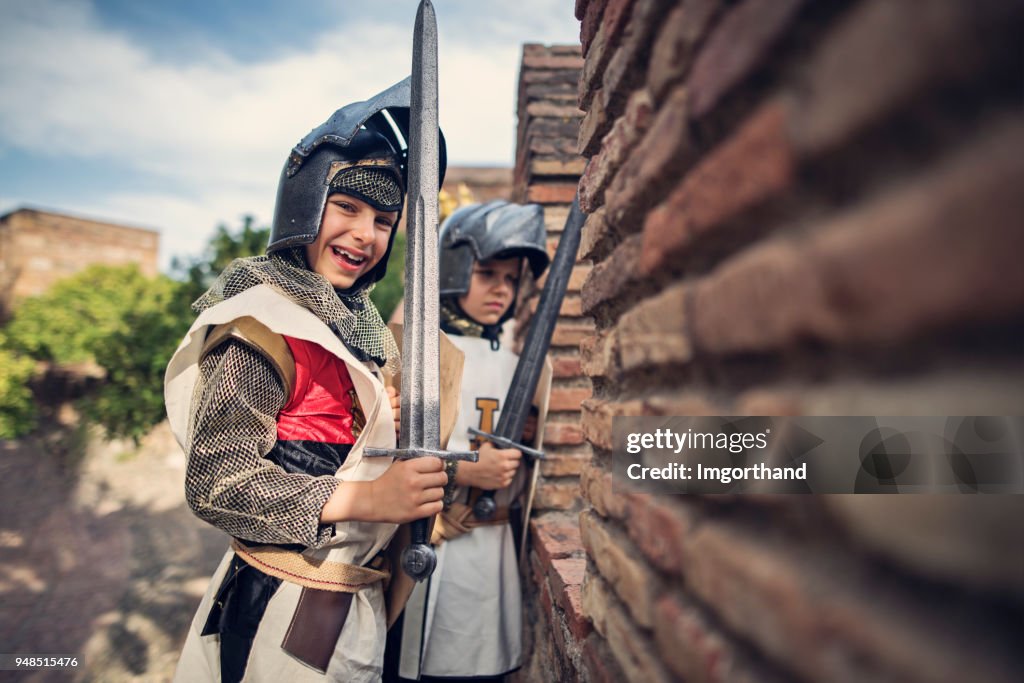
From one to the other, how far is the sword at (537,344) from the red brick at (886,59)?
1.43 m

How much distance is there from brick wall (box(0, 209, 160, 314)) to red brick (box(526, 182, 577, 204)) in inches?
430

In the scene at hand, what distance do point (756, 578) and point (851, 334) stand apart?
0.78 feet

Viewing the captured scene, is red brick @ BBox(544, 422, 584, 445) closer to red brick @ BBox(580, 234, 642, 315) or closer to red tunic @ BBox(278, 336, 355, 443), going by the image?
red tunic @ BBox(278, 336, 355, 443)

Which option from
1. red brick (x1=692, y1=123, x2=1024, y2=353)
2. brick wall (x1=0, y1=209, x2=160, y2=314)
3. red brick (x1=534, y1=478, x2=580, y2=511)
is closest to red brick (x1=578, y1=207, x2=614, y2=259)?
red brick (x1=692, y1=123, x2=1024, y2=353)

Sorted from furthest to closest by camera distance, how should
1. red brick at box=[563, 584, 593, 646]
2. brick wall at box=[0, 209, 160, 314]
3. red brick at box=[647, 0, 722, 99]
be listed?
brick wall at box=[0, 209, 160, 314] → red brick at box=[563, 584, 593, 646] → red brick at box=[647, 0, 722, 99]

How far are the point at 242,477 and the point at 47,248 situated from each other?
12262 mm

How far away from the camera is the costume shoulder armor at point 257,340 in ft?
4.35

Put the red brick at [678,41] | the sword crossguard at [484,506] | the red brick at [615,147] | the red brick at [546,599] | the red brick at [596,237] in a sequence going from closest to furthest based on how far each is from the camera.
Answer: the red brick at [678,41] → the red brick at [615,147] → the red brick at [596,237] → the red brick at [546,599] → the sword crossguard at [484,506]

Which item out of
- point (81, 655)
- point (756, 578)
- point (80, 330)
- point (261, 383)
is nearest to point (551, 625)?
point (261, 383)

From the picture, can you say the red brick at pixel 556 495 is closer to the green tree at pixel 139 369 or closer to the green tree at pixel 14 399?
the green tree at pixel 139 369

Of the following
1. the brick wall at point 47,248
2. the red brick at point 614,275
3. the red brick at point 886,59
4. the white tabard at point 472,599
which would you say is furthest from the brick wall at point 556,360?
the brick wall at point 47,248

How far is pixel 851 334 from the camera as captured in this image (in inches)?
16.1

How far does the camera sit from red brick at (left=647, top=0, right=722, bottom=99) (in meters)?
0.58

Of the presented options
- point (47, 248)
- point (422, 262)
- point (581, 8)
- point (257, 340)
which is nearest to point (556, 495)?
point (422, 262)
